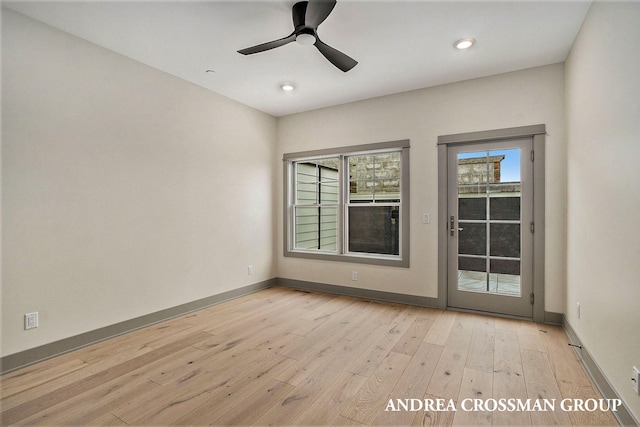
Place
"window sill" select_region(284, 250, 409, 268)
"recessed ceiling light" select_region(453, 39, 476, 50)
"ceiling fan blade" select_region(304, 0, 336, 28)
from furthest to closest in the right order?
"window sill" select_region(284, 250, 409, 268)
"recessed ceiling light" select_region(453, 39, 476, 50)
"ceiling fan blade" select_region(304, 0, 336, 28)

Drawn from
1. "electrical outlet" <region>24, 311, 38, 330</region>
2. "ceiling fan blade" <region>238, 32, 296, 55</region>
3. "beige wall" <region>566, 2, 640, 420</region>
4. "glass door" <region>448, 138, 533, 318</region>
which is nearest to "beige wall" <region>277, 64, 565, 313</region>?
"glass door" <region>448, 138, 533, 318</region>

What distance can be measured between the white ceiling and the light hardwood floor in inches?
110

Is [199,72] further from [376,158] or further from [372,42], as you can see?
[376,158]

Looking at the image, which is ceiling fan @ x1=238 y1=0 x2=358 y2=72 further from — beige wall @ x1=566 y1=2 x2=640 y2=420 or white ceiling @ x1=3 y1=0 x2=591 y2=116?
beige wall @ x1=566 y1=2 x2=640 y2=420

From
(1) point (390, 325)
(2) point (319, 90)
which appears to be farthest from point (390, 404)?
(2) point (319, 90)

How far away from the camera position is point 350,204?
15.5 feet

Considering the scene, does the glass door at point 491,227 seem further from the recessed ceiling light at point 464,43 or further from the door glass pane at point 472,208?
the recessed ceiling light at point 464,43

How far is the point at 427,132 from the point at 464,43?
1.21 m

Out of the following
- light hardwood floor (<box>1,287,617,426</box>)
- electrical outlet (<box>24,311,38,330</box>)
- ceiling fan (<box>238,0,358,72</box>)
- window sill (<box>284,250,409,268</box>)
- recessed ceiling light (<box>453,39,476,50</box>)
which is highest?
recessed ceiling light (<box>453,39,476,50</box>)

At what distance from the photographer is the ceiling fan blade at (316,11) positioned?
209cm

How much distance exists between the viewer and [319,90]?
4070mm

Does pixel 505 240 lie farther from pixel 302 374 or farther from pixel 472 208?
pixel 302 374

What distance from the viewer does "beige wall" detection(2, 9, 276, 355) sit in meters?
2.46

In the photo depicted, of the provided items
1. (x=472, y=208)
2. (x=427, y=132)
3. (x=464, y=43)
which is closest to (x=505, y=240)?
(x=472, y=208)
